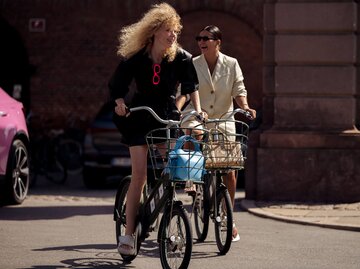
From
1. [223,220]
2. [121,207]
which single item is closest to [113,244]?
[121,207]

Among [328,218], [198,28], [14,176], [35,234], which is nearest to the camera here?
[35,234]

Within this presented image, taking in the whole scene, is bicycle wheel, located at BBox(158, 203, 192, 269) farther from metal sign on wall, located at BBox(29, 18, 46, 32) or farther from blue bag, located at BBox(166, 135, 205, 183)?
metal sign on wall, located at BBox(29, 18, 46, 32)

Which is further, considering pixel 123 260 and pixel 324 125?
pixel 324 125

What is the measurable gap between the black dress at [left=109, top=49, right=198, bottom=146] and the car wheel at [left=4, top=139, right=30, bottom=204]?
200 inches

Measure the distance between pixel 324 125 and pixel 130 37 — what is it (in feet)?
19.0

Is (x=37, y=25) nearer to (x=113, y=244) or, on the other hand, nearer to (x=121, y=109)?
(x=113, y=244)

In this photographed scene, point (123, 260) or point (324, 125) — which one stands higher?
point (324, 125)

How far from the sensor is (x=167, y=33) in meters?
9.23

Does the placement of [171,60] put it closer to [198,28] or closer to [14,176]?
[14,176]

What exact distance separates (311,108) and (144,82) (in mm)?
5760

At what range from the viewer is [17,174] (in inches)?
569

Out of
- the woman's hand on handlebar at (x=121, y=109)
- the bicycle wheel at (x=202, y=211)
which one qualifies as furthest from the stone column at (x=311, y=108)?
the woman's hand on handlebar at (x=121, y=109)

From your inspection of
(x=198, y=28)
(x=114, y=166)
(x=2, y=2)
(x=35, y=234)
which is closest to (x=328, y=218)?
(x=35, y=234)

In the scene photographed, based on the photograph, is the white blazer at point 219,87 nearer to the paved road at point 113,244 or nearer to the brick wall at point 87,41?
the paved road at point 113,244
